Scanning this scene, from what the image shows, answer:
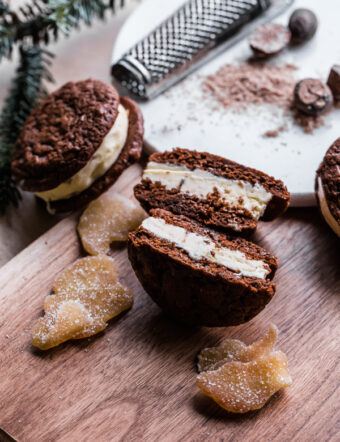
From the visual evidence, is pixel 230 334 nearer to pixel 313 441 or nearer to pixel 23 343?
pixel 313 441

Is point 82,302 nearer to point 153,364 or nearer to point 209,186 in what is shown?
point 153,364

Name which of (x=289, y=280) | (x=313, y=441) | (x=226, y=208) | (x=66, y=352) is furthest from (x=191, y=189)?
(x=313, y=441)

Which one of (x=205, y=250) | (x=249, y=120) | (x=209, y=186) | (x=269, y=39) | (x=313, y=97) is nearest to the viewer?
(x=205, y=250)

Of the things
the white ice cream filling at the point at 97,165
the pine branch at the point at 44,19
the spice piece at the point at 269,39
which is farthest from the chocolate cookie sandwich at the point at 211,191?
the pine branch at the point at 44,19

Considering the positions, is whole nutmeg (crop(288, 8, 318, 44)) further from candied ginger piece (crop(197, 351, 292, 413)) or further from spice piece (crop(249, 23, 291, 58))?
candied ginger piece (crop(197, 351, 292, 413))

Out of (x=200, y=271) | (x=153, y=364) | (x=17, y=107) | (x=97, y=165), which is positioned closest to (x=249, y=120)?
(x=97, y=165)

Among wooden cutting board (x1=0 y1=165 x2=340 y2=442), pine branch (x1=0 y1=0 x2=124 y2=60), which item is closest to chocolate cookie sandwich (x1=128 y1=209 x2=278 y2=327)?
wooden cutting board (x1=0 y1=165 x2=340 y2=442)
